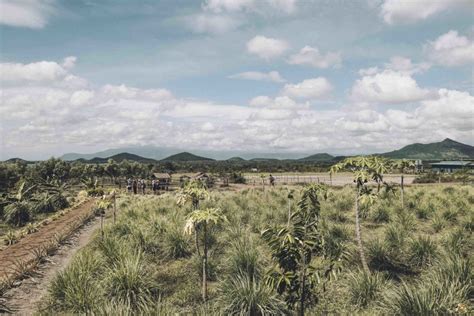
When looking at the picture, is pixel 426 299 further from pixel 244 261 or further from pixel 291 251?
pixel 244 261

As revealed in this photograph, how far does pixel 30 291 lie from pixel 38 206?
69.0 feet

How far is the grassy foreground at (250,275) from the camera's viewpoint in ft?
21.9

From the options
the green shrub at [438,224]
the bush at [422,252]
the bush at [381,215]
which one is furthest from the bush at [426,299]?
the bush at [381,215]

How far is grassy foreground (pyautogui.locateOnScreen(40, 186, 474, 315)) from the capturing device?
6.67 metres

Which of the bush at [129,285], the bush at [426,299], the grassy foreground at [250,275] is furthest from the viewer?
the bush at [129,285]

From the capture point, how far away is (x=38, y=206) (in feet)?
91.8

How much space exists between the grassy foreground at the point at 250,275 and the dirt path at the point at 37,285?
0.63 m

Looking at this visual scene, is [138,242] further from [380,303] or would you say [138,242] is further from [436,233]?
[436,233]

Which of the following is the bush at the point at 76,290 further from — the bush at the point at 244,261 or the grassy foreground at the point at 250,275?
the bush at the point at 244,261

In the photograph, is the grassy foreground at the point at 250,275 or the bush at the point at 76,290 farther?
the bush at the point at 76,290

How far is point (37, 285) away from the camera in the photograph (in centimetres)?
995

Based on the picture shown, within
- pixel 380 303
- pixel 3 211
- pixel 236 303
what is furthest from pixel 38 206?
pixel 380 303

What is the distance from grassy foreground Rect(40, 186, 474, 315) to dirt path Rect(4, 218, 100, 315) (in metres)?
0.63

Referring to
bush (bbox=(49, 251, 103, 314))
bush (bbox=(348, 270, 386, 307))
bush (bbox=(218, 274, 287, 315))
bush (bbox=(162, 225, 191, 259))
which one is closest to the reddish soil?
bush (bbox=(49, 251, 103, 314))
